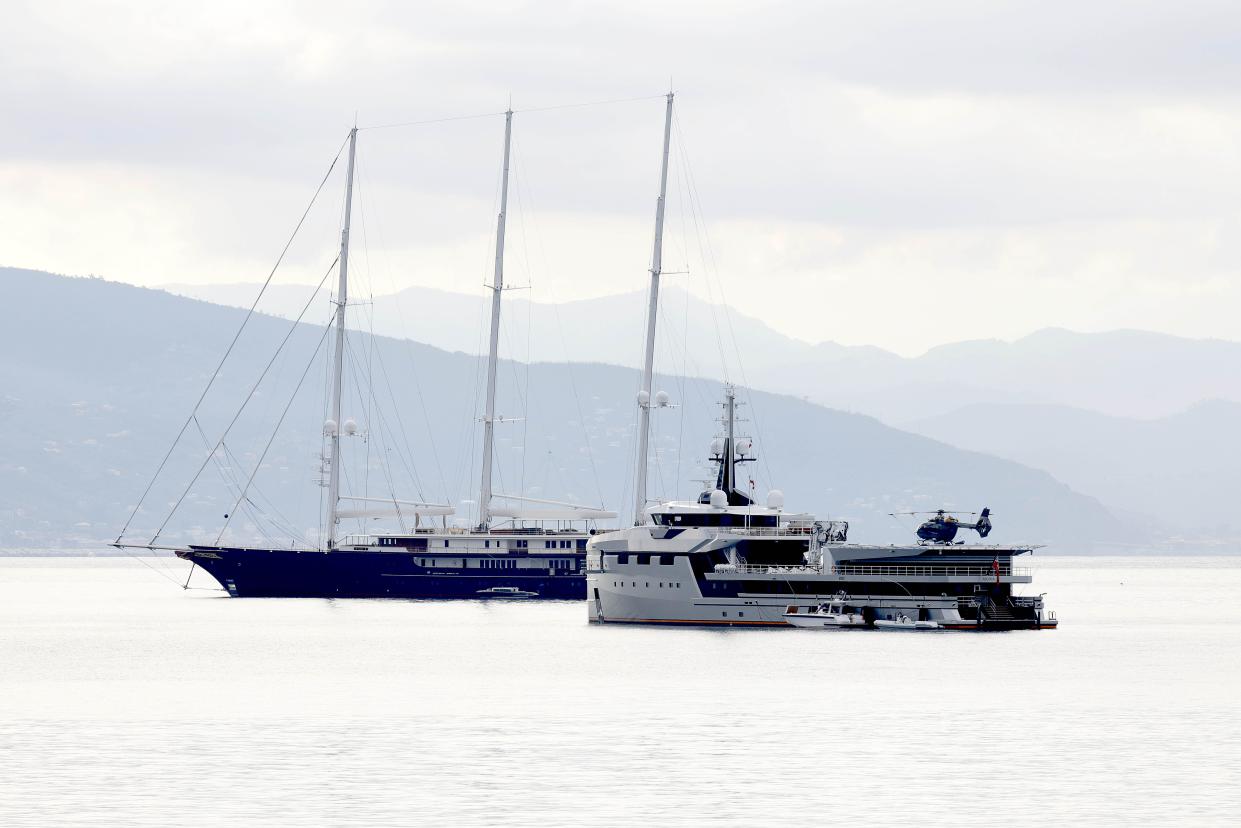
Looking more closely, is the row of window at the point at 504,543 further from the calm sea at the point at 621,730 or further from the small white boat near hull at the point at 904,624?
the small white boat near hull at the point at 904,624

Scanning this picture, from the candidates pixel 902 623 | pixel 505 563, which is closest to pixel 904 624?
pixel 902 623

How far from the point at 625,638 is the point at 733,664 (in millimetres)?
15368

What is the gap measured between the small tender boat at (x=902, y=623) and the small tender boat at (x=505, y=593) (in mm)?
41561

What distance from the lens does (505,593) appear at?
143m

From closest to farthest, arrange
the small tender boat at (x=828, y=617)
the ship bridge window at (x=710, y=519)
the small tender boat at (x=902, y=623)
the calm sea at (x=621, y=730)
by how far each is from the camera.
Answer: the calm sea at (x=621, y=730) → the small tender boat at (x=902, y=623) → the small tender boat at (x=828, y=617) → the ship bridge window at (x=710, y=519)

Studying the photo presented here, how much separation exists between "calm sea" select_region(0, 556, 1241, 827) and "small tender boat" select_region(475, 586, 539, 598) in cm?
3182

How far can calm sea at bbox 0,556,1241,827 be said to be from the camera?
4894 centimetres

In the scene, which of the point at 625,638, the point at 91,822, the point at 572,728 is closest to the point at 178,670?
the point at 625,638

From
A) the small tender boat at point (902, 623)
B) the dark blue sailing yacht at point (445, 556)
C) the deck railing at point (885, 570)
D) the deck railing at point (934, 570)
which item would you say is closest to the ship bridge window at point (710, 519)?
the deck railing at point (885, 570)

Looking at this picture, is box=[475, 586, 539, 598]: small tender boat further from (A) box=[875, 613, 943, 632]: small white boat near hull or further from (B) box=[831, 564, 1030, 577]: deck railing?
(A) box=[875, 613, 943, 632]: small white boat near hull

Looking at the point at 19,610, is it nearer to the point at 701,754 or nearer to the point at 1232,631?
the point at 1232,631

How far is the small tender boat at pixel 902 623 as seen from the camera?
341ft

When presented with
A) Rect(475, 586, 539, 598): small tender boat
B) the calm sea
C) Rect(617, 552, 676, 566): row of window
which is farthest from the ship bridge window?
Rect(475, 586, 539, 598): small tender boat

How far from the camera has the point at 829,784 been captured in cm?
5238
